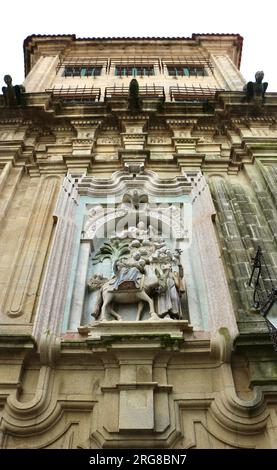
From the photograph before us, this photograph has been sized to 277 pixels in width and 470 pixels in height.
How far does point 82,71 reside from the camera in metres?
18.3

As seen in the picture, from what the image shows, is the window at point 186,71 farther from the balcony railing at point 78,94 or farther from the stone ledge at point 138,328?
the stone ledge at point 138,328

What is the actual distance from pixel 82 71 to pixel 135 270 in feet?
46.9

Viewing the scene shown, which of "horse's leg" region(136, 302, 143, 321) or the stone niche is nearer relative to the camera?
"horse's leg" region(136, 302, 143, 321)

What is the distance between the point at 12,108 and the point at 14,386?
9.28 metres

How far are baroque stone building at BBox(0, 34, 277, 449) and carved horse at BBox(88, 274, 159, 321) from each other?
2 centimetres

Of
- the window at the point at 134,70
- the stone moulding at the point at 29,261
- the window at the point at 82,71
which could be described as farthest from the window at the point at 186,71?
the stone moulding at the point at 29,261

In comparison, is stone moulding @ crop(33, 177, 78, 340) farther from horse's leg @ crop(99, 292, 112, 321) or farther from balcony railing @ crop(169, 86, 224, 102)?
balcony railing @ crop(169, 86, 224, 102)

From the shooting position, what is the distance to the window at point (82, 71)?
17.9 meters

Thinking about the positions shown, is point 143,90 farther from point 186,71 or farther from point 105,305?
point 105,305

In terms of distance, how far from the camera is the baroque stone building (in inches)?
201

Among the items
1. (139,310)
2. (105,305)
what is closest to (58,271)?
Result: (105,305)

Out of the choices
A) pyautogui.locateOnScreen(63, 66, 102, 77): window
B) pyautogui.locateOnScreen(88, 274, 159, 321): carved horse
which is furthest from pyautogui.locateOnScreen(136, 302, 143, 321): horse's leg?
pyautogui.locateOnScreen(63, 66, 102, 77): window

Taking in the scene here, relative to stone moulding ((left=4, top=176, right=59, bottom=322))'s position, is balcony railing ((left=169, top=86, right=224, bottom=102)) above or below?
above

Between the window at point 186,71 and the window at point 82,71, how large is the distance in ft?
10.9
